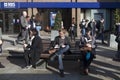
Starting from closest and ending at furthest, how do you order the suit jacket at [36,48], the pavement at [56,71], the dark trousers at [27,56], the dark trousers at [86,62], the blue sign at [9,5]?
the pavement at [56,71] → the dark trousers at [86,62] → the suit jacket at [36,48] → the dark trousers at [27,56] → the blue sign at [9,5]

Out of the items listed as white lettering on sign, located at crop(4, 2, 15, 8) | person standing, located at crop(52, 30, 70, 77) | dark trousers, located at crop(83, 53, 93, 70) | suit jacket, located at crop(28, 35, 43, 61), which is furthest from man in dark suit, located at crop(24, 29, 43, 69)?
white lettering on sign, located at crop(4, 2, 15, 8)

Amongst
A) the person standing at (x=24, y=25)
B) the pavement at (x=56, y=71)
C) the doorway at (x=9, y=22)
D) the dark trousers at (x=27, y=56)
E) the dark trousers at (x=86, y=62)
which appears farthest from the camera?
the doorway at (x=9, y=22)

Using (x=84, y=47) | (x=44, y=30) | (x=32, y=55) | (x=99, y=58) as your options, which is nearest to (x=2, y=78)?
(x=32, y=55)

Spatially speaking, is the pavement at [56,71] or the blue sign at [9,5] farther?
the blue sign at [9,5]

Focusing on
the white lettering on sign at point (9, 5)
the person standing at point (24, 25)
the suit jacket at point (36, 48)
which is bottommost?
the suit jacket at point (36, 48)

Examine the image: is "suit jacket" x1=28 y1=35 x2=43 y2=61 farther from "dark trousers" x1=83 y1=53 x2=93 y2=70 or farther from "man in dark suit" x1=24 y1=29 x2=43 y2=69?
"dark trousers" x1=83 y1=53 x2=93 y2=70

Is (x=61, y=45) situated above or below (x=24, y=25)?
below

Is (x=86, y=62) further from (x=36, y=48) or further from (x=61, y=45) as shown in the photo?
(x=36, y=48)

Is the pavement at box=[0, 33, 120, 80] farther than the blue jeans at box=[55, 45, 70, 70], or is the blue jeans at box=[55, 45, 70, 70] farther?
the blue jeans at box=[55, 45, 70, 70]

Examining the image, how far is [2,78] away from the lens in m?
11.9

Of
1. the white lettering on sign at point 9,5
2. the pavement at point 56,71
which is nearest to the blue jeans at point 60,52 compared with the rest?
the pavement at point 56,71

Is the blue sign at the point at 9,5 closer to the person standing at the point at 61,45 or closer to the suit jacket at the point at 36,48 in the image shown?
the suit jacket at the point at 36,48

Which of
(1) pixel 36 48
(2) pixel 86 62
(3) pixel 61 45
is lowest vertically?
(2) pixel 86 62

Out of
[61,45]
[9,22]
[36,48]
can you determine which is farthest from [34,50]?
[9,22]
